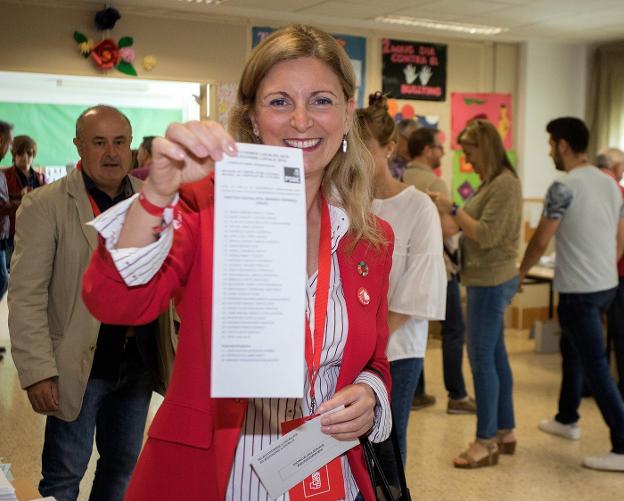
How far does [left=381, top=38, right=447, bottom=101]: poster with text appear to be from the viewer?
740 cm

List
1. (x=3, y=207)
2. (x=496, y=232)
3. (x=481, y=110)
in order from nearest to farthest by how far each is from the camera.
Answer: (x=496, y=232)
(x=3, y=207)
(x=481, y=110)

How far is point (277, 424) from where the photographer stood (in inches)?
57.0

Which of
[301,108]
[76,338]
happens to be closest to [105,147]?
[76,338]

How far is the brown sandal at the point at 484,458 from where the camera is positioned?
12.8 ft

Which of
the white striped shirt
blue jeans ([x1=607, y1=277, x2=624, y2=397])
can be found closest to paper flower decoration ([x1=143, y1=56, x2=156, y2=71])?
blue jeans ([x1=607, y1=277, x2=624, y2=397])

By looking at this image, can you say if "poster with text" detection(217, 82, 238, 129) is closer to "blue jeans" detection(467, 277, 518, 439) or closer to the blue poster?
the blue poster

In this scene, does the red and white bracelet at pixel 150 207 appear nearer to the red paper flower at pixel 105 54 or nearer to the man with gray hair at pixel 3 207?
the man with gray hair at pixel 3 207

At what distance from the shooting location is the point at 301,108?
1403 millimetres

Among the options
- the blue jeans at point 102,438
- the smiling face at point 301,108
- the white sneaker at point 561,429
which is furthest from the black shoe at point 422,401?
the smiling face at point 301,108

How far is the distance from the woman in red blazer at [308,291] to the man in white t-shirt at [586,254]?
262cm

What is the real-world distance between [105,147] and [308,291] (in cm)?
132

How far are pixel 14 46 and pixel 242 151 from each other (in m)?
5.60

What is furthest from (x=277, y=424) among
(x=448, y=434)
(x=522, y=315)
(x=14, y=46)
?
(x=522, y=315)

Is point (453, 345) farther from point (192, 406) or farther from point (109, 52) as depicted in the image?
point (192, 406)
